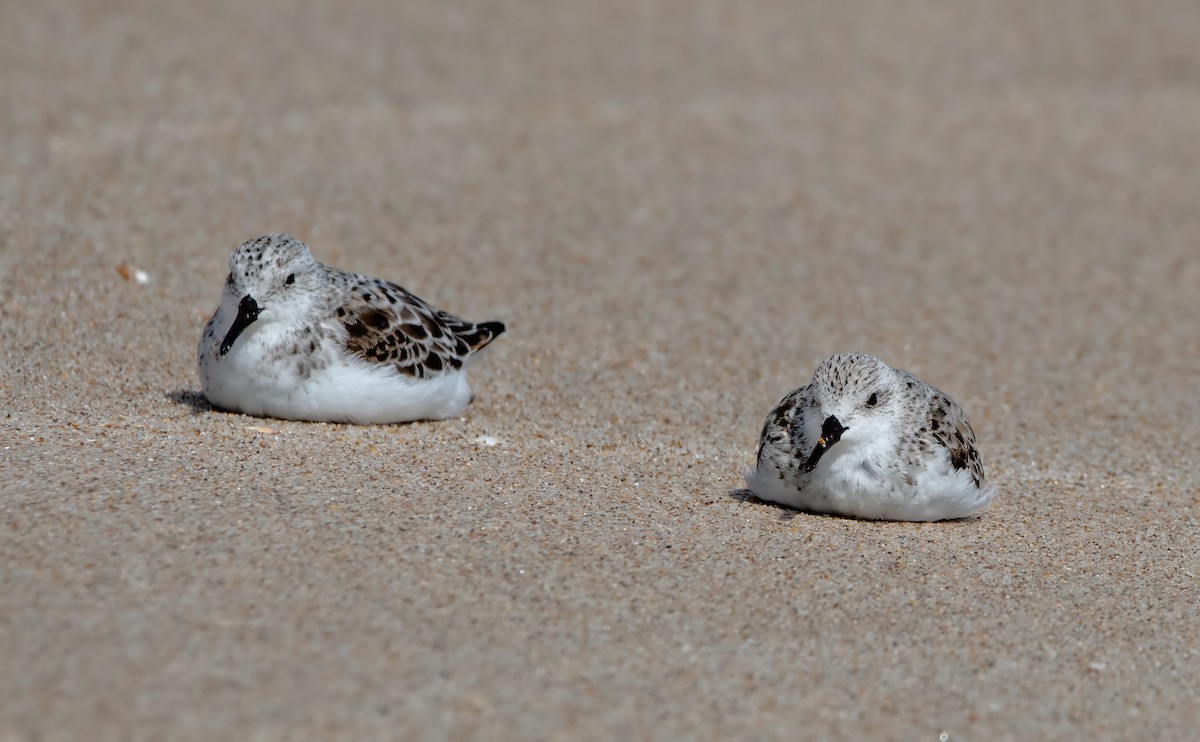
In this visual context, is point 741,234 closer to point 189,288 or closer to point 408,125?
point 408,125

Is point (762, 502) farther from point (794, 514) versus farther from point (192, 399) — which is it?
point (192, 399)

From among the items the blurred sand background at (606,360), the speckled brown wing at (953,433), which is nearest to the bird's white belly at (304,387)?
the blurred sand background at (606,360)

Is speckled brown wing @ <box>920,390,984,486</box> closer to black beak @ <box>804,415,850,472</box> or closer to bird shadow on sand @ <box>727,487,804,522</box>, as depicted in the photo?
black beak @ <box>804,415,850,472</box>

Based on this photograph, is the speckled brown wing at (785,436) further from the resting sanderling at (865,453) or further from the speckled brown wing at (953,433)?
the speckled brown wing at (953,433)

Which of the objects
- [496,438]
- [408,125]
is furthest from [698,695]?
Result: [408,125]

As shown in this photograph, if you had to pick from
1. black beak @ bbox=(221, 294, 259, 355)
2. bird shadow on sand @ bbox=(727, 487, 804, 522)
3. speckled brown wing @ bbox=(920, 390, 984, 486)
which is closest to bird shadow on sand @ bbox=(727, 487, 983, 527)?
bird shadow on sand @ bbox=(727, 487, 804, 522)
